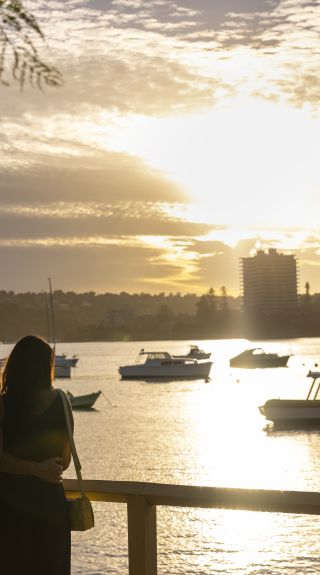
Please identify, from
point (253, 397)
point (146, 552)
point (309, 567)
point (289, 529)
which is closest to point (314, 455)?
point (289, 529)

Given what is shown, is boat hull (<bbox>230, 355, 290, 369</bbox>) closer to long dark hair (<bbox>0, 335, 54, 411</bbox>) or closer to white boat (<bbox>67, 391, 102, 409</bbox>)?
white boat (<bbox>67, 391, 102, 409</bbox>)

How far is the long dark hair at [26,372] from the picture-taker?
3.78 m

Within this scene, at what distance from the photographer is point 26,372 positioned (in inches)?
149

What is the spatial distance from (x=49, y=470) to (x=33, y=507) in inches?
6.9

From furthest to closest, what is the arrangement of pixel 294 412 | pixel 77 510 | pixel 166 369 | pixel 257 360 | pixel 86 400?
pixel 257 360 < pixel 166 369 < pixel 86 400 < pixel 294 412 < pixel 77 510

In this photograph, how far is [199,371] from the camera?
114 meters

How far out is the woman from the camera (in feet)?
12.3

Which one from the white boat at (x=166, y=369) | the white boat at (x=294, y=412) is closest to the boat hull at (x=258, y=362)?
the white boat at (x=166, y=369)

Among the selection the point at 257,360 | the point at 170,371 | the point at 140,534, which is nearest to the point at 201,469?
the point at 140,534

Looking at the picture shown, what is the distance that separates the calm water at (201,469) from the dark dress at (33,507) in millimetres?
21105

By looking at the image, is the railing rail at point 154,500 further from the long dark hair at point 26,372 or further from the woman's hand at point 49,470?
the long dark hair at point 26,372

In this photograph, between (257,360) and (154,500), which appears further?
(257,360)

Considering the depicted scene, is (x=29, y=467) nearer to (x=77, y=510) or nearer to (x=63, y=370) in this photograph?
(x=77, y=510)

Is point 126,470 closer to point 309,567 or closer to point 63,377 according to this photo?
point 309,567
